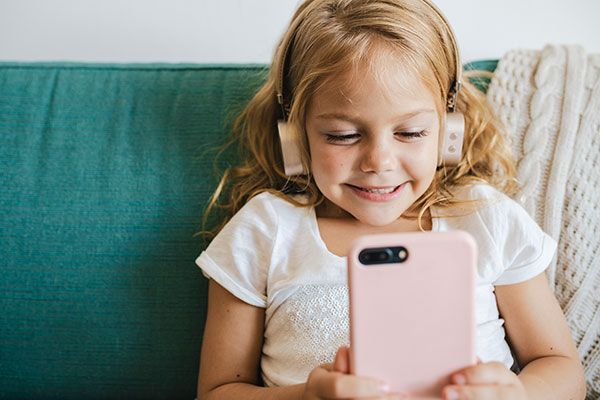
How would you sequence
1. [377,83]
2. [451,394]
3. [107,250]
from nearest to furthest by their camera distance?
[451,394], [377,83], [107,250]

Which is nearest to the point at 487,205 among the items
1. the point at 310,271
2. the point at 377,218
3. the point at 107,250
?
the point at 377,218

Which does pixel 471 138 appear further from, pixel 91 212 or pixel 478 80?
pixel 91 212

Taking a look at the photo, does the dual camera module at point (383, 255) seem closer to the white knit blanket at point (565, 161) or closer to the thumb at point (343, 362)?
the thumb at point (343, 362)

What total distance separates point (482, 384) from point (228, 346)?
0.41 metres

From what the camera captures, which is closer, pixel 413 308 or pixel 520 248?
pixel 413 308

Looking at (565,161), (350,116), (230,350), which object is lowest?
(230,350)

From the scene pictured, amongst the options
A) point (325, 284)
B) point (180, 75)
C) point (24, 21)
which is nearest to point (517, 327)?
point (325, 284)

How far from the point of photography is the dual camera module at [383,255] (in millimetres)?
703

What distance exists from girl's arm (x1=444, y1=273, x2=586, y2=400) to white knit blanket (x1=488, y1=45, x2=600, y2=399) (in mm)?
58

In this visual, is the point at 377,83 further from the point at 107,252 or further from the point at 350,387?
the point at 107,252

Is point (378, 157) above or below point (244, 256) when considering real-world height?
above

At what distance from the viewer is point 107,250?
109 cm

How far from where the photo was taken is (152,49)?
1.36 m

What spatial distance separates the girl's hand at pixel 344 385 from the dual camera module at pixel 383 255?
0.11 meters
